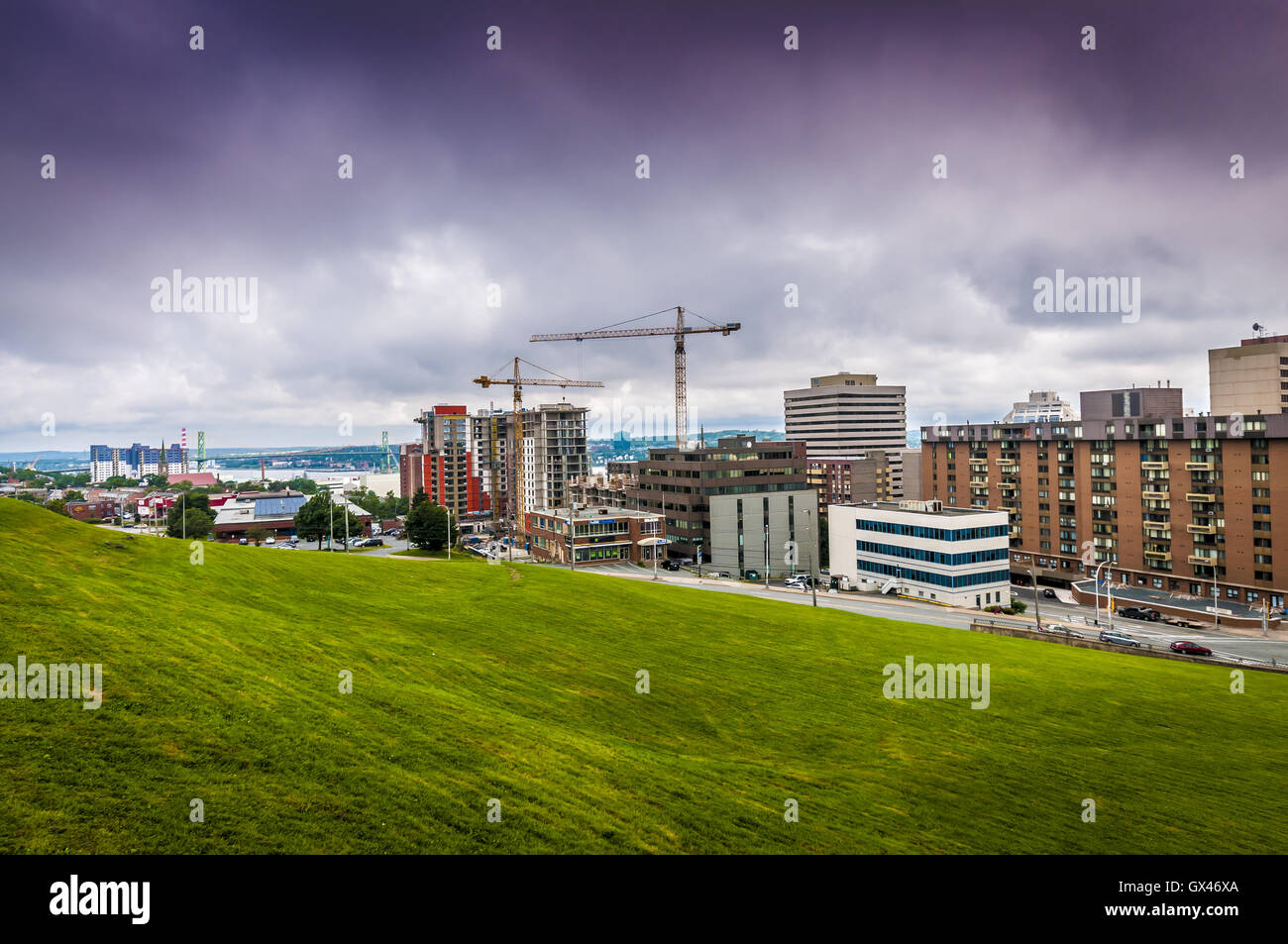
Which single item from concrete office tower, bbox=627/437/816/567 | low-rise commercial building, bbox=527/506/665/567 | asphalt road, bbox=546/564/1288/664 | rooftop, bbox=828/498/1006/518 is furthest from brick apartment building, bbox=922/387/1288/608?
low-rise commercial building, bbox=527/506/665/567

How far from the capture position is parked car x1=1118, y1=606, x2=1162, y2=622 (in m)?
80.8

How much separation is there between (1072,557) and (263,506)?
5880 inches

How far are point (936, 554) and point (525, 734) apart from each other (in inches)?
2829

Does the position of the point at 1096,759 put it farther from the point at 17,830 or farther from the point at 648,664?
the point at 17,830

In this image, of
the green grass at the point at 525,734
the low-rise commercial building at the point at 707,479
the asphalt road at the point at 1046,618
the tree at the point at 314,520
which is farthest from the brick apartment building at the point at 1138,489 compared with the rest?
the tree at the point at 314,520

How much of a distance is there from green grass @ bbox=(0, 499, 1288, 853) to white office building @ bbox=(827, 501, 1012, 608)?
42658 mm

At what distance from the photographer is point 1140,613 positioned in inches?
3216

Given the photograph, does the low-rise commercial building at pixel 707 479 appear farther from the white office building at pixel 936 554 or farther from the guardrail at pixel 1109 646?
the guardrail at pixel 1109 646

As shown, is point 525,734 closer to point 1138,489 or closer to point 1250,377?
point 1138,489

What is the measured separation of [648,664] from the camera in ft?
91.3

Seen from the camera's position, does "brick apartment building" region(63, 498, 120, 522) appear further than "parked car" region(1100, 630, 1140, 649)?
Yes

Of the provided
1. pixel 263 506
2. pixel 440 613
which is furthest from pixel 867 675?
pixel 263 506

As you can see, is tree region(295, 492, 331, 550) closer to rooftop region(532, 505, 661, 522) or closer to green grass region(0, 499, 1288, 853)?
rooftop region(532, 505, 661, 522)
